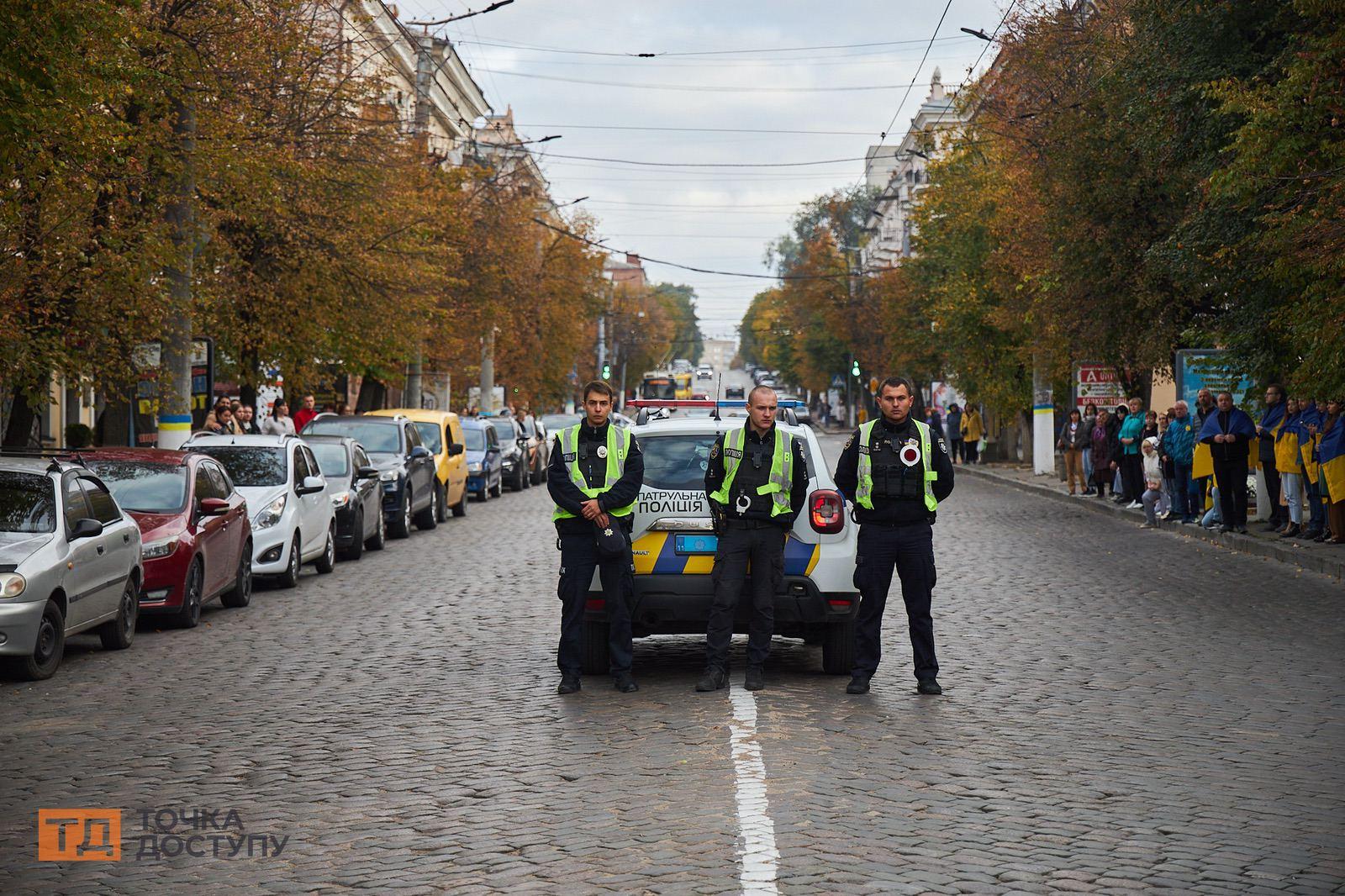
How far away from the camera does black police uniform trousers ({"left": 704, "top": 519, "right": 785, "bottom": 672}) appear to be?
10.3 meters

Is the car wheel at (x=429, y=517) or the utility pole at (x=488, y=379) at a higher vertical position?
the utility pole at (x=488, y=379)

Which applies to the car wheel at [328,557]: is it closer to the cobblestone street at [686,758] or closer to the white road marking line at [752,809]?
the cobblestone street at [686,758]

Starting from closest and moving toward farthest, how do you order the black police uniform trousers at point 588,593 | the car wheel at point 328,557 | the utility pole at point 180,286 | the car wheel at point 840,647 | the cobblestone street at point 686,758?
1. the cobblestone street at point 686,758
2. the black police uniform trousers at point 588,593
3. the car wheel at point 840,647
4. the car wheel at point 328,557
5. the utility pole at point 180,286

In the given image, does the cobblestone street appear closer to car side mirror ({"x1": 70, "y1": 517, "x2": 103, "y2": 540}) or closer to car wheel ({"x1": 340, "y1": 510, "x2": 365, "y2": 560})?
car side mirror ({"x1": 70, "y1": 517, "x2": 103, "y2": 540})

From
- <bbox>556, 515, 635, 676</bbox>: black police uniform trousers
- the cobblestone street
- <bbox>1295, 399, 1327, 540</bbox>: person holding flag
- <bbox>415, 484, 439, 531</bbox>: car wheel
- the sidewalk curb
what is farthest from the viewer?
<bbox>415, 484, 439, 531</bbox>: car wheel

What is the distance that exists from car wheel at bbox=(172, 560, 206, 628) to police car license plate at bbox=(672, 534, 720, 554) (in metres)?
5.51

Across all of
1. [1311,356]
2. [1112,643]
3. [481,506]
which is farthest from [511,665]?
[481,506]

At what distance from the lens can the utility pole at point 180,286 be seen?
72.0ft

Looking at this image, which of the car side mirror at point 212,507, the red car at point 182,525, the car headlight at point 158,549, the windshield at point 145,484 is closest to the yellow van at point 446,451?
the red car at point 182,525

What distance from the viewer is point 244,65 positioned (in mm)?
23156

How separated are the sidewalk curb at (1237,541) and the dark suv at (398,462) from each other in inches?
438

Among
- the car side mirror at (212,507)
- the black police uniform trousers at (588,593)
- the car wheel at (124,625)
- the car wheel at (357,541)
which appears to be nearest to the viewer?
the black police uniform trousers at (588,593)

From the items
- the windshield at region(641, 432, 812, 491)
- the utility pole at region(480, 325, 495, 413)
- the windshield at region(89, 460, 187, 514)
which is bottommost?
the windshield at region(89, 460, 187, 514)

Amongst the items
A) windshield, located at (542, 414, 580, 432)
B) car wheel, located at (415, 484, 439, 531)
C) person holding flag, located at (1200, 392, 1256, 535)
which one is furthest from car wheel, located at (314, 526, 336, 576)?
windshield, located at (542, 414, 580, 432)
